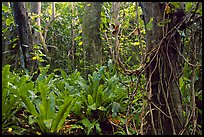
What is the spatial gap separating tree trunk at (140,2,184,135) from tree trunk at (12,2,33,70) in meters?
2.39

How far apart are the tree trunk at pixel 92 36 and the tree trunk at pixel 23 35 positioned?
1234mm

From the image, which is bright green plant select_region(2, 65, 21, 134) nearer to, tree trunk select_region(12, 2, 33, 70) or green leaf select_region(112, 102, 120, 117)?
green leaf select_region(112, 102, 120, 117)

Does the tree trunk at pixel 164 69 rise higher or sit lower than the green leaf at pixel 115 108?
higher

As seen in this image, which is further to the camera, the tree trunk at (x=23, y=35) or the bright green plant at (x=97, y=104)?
the tree trunk at (x=23, y=35)

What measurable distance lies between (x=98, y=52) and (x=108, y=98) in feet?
6.74

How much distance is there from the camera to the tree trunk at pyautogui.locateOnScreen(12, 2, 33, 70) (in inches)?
163

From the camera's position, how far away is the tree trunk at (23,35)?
4.15 metres

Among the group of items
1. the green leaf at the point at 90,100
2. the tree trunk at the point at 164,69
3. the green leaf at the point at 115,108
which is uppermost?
the tree trunk at the point at 164,69

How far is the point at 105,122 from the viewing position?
321cm

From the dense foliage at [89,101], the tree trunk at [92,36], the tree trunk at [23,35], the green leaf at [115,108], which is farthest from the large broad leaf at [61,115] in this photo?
the tree trunk at [92,36]

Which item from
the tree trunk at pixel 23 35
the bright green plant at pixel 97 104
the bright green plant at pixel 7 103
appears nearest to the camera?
the bright green plant at pixel 7 103

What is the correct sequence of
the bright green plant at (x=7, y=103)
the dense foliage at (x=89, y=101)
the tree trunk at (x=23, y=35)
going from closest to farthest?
the dense foliage at (x=89, y=101)
the bright green plant at (x=7, y=103)
the tree trunk at (x=23, y=35)

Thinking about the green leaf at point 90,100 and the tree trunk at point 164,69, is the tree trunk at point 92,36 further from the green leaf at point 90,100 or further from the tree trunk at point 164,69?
the tree trunk at point 164,69

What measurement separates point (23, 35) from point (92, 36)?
140 cm
